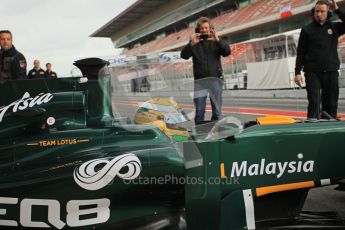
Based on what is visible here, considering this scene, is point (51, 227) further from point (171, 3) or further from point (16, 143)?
point (171, 3)

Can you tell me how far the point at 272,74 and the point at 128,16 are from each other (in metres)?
51.8

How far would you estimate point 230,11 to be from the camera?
41.9m

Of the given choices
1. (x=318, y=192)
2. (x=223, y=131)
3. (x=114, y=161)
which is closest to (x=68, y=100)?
(x=114, y=161)

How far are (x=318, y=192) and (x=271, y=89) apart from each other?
543 inches

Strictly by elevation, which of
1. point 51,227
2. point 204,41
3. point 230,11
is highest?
point 230,11

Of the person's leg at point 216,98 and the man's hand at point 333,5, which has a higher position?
the man's hand at point 333,5

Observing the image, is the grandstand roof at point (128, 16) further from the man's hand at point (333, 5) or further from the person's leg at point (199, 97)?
the person's leg at point (199, 97)

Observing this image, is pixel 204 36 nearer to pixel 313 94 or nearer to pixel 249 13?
pixel 313 94

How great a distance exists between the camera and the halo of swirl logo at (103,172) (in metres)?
2.35

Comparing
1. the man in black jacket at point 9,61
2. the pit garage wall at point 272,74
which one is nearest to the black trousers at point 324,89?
the man in black jacket at point 9,61

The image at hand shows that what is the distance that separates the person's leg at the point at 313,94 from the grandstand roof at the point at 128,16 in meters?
52.2

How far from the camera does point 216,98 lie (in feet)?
9.51

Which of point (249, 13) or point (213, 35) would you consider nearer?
point (213, 35)

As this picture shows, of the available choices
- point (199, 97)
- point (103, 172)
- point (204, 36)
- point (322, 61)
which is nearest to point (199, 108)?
point (199, 97)
